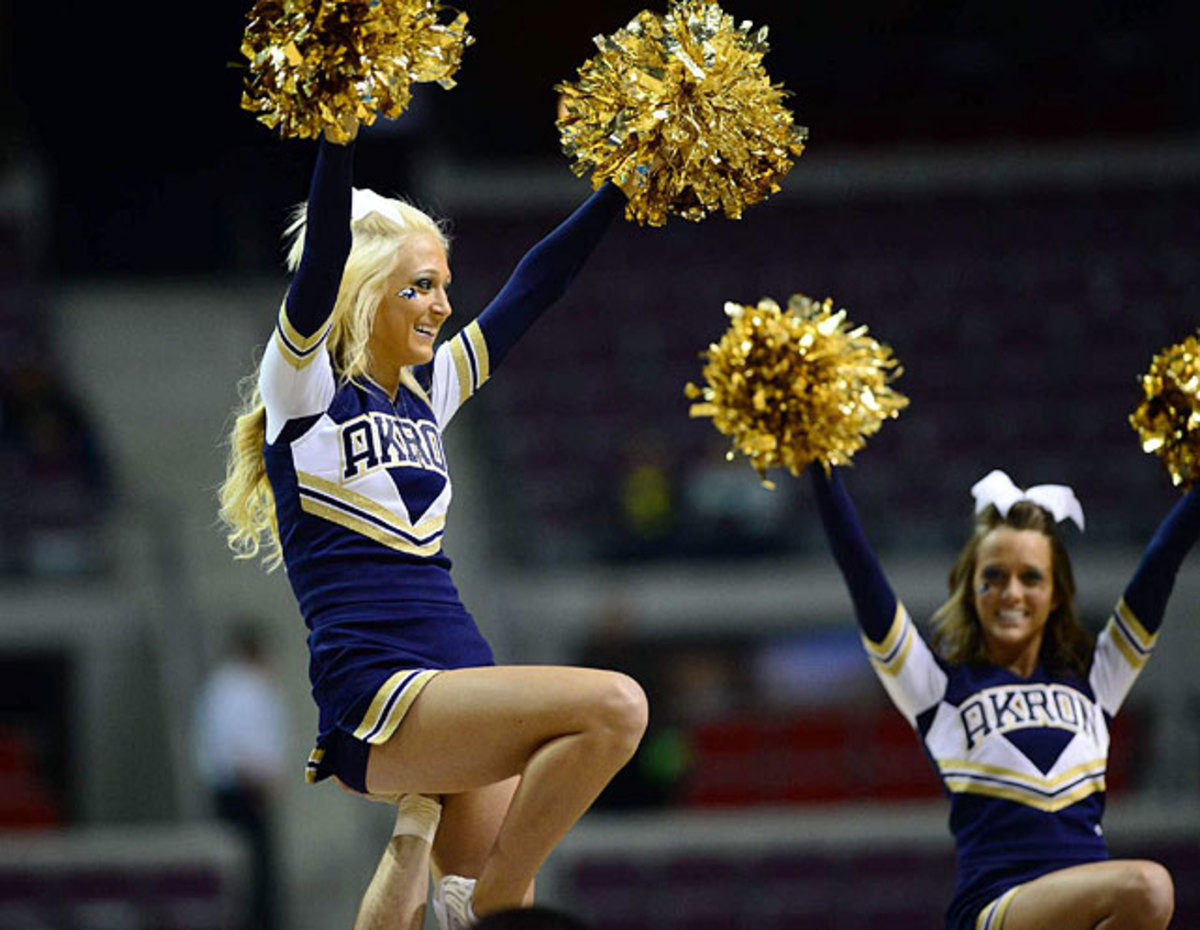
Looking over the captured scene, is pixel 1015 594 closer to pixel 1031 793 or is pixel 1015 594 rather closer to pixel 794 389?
pixel 1031 793

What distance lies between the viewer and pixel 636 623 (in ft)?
30.0

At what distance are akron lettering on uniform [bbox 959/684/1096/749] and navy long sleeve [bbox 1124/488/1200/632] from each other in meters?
0.22

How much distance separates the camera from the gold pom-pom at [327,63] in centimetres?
284

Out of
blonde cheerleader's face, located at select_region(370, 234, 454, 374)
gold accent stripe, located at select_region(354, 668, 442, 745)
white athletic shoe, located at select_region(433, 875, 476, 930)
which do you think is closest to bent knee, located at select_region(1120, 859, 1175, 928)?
white athletic shoe, located at select_region(433, 875, 476, 930)

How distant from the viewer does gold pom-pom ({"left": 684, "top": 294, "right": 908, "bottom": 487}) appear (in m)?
3.66

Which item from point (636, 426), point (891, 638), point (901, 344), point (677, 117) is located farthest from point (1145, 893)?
point (901, 344)

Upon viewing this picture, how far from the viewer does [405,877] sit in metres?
3.07

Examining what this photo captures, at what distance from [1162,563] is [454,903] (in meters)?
1.60

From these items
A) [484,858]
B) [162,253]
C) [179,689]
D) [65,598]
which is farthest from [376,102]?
[162,253]

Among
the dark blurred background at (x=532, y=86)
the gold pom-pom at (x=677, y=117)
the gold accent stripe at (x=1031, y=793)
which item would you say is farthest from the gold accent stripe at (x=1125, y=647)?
the dark blurred background at (x=532, y=86)

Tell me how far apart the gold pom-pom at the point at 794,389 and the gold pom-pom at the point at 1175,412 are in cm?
50

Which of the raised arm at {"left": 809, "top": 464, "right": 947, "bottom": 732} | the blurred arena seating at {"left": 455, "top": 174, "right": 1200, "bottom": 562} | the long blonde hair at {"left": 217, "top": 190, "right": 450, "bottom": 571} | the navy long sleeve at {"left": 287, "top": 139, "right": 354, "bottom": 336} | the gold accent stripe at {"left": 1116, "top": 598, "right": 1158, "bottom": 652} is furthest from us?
the blurred arena seating at {"left": 455, "top": 174, "right": 1200, "bottom": 562}

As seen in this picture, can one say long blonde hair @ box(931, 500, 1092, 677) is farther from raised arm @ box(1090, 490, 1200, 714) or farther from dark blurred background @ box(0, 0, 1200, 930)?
dark blurred background @ box(0, 0, 1200, 930)

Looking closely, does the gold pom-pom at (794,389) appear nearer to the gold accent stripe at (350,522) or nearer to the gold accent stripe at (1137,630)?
the gold accent stripe at (1137,630)
